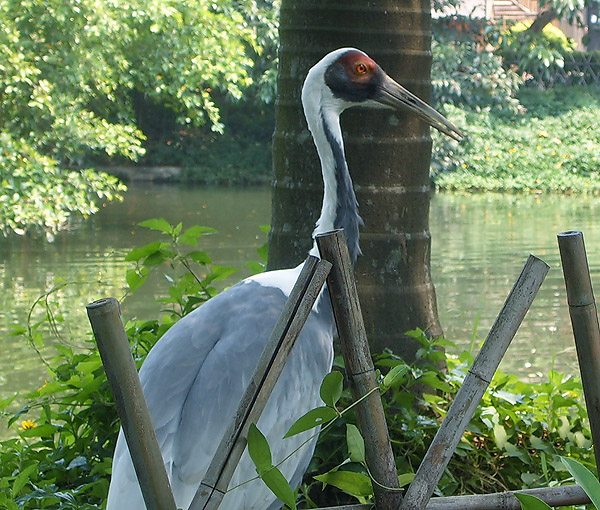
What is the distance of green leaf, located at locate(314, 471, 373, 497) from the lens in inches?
71.8

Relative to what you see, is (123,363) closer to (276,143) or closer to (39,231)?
(276,143)

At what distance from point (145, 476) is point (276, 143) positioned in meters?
2.06

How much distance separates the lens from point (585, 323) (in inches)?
67.4

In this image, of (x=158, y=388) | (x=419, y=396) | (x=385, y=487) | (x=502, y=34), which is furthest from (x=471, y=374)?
(x=502, y=34)

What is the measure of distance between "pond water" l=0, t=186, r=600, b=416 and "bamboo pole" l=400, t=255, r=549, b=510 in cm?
178

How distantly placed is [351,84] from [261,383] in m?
1.61

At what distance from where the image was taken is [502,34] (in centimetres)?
1870

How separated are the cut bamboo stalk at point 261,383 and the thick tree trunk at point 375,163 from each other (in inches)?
66.7

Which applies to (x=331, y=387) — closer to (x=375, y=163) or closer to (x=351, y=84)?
(x=351, y=84)

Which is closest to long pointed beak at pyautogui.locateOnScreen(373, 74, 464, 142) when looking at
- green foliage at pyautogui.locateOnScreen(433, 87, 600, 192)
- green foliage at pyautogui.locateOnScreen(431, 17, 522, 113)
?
green foliage at pyautogui.locateOnScreen(433, 87, 600, 192)

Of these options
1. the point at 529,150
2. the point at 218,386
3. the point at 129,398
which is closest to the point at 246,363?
the point at 218,386

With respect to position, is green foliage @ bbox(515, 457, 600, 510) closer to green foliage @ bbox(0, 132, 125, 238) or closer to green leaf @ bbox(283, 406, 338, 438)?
green leaf @ bbox(283, 406, 338, 438)

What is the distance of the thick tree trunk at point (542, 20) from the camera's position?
61.8ft

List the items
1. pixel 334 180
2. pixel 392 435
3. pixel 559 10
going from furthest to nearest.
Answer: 1. pixel 559 10
2. pixel 392 435
3. pixel 334 180
